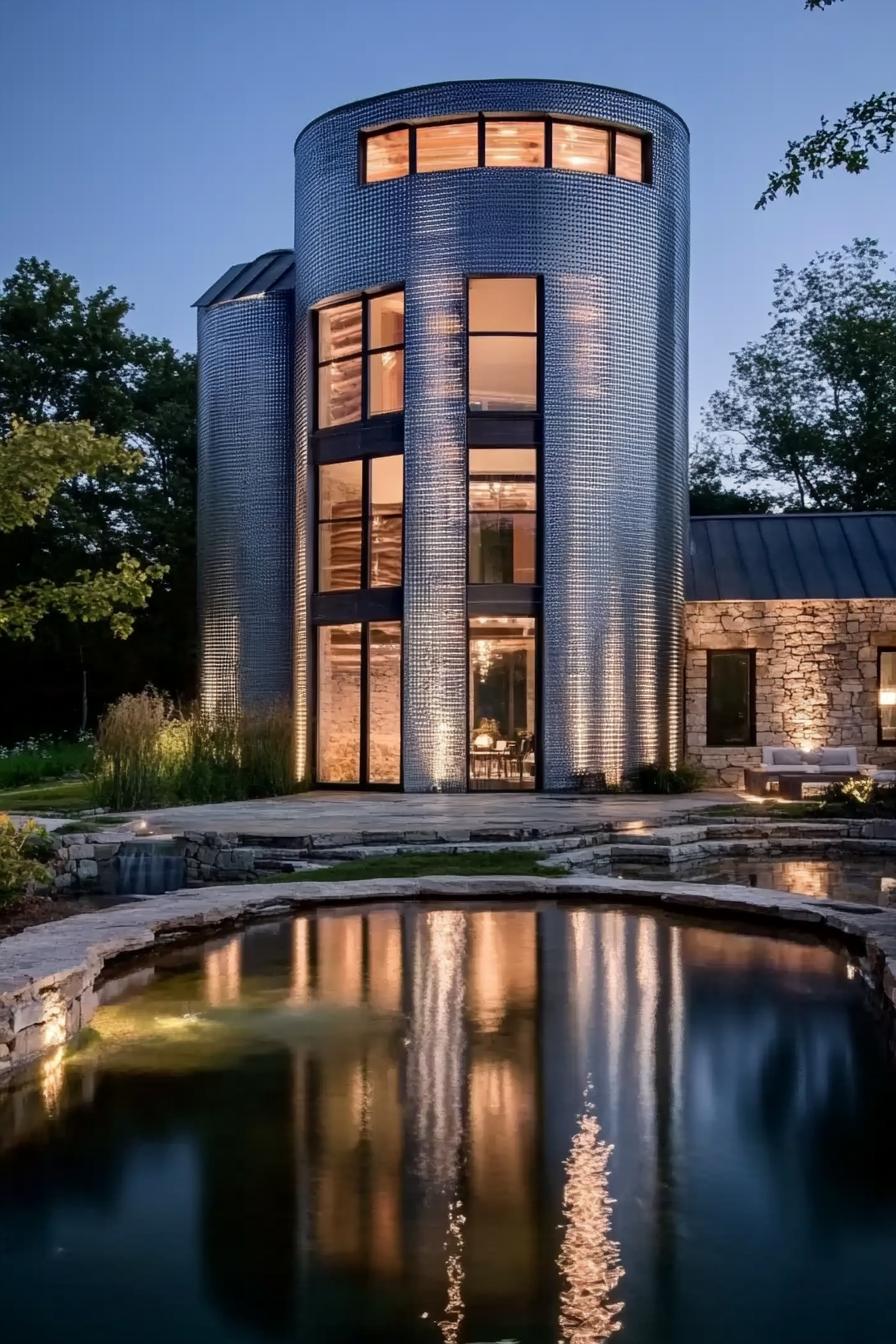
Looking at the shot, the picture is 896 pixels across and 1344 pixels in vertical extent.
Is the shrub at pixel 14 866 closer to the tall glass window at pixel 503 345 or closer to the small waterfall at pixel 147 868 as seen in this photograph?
the small waterfall at pixel 147 868

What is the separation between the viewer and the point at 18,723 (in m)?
29.9

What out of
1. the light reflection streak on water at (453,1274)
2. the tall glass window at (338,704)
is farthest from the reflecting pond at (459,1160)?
the tall glass window at (338,704)

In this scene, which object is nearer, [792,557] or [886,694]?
[886,694]

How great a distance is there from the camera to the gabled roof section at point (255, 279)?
20.6 meters

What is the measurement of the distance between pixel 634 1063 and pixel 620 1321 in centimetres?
232

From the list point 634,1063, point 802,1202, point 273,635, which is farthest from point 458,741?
point 802,1202

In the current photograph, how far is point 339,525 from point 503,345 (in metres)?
3.41

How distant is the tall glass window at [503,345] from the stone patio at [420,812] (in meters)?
5.40

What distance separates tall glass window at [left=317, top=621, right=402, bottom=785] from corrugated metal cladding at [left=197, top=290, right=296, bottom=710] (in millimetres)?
1337

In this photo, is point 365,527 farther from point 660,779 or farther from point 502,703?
point 660,779

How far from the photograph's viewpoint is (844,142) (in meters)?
10.1

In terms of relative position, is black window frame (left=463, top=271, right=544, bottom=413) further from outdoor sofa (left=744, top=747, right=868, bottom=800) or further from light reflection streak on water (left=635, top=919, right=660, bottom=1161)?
light reflection streak on water (left=635, top=919, right=660, bottom=1161)

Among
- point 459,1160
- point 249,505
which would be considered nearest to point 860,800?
point 249,505

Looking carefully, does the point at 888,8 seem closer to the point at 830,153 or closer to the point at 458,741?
the point at 830,153
